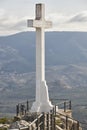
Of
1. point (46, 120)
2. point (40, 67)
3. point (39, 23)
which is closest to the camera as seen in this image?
point (46, 120)

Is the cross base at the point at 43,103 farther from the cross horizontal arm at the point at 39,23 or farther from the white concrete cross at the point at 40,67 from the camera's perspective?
the cross horizontal arm at the point at 39,23

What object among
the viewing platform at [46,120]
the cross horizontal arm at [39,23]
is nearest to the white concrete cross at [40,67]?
the cross horizontal arm at [39,23]

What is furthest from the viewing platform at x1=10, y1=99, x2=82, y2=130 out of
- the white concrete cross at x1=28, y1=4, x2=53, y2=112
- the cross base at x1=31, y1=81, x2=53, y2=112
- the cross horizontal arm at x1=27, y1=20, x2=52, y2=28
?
the cross horizontal arm at x1=27, y1=20, x2=52, y2=28

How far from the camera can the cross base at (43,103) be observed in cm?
3269

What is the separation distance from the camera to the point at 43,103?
32969 millimetres

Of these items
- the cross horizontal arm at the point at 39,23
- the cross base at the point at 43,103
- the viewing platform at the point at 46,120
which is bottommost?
the viewing platform at the point at 46,120

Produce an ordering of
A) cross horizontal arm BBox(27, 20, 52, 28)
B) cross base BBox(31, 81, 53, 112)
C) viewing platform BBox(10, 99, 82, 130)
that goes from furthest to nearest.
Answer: cross horizontal arm BBox(27, 20, 52, 28) → cross base BBox(31, 81, 53, 112) → viewing platform BBox(10, 99, 82, 130)

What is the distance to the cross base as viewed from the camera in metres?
32.7

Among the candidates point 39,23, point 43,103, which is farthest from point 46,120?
point 39,23

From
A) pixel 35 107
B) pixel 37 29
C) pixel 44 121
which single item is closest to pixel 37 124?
pixel 44 121

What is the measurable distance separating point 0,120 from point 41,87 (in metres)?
3.51

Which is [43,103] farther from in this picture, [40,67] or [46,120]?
[46,120]

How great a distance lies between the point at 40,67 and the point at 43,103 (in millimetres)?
2435

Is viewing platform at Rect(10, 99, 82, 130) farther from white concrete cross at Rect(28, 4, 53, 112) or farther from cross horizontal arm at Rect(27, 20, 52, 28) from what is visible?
cross horizontal arm at Rect(27, 20, 52, 28)
